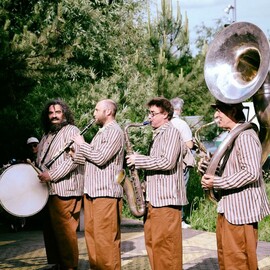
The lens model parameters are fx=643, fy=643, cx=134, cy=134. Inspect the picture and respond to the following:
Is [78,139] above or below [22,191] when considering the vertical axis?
above

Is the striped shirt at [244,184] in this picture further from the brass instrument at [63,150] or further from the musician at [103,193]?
the brass instrument at [63,150]

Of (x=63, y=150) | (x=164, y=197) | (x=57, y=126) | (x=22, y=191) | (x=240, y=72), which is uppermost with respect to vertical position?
(x=240, y=72)

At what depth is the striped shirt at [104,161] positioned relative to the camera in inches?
225

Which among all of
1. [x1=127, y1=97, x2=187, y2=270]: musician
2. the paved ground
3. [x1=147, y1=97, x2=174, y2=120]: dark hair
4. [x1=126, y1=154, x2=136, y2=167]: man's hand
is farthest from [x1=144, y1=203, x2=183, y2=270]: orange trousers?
the paved ground

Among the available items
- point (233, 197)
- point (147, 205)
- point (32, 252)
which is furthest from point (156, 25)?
point (233, 197)

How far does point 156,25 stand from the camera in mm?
15234

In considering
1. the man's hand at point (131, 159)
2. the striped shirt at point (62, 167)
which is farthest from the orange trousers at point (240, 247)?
the striped shirt at point (62, 167)

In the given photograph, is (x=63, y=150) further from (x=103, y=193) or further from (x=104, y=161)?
(x=103, y=193)

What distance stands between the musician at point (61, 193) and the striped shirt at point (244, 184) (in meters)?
1.97

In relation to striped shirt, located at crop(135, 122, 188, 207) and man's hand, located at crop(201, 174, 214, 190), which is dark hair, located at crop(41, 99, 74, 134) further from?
man's hand, located at crop(201, 174, 214, 190)

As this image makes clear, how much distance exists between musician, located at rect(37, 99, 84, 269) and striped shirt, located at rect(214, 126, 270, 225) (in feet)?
6.48

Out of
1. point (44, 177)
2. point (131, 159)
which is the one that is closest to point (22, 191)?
point (44, 177)

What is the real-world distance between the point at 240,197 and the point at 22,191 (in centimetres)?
242

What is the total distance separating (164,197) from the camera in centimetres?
544
